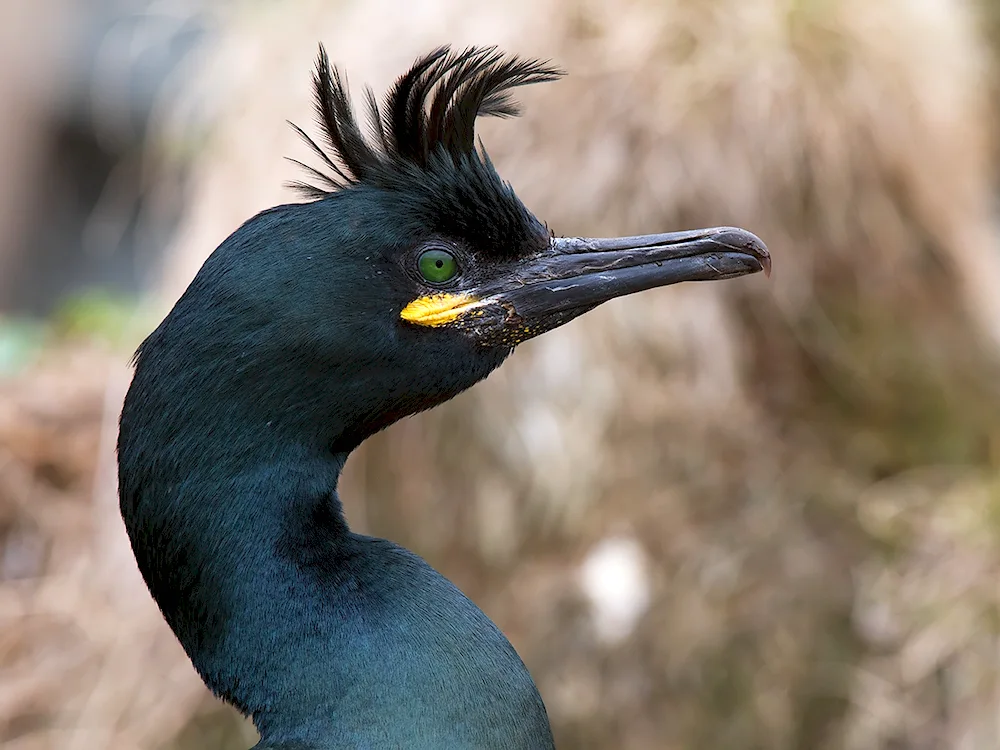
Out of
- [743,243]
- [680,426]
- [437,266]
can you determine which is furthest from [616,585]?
[437,266]

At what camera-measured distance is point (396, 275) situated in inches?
76.6

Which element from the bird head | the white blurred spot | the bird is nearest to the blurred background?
the white blurred spot

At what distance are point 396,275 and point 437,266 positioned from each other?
0.27 feet

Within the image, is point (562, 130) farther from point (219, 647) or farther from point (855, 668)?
point (219, 647)

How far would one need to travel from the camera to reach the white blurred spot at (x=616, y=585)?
4.26 m

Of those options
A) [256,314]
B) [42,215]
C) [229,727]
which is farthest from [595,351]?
[42,215]

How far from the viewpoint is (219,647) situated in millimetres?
1888

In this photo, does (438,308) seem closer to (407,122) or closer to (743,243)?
(407,122)

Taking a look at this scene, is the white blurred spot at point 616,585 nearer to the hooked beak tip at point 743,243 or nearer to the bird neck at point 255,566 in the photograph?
the hooked beak tip at point 743,243

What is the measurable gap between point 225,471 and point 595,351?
8.40 ft

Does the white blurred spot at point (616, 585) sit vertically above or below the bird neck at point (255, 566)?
below

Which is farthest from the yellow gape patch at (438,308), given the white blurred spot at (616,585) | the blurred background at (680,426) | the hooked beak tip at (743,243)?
the white blurred spot at (616,585)

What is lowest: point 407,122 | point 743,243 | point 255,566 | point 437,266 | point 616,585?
point 616,585

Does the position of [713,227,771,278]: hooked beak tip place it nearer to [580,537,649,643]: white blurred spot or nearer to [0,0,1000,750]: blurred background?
[0,0,1000,750]: blurred background
